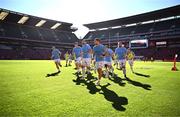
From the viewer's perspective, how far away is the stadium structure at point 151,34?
→ 56044mm

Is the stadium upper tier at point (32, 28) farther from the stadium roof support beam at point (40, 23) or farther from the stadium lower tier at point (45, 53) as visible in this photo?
the stadium lower tier at point (45, 53)

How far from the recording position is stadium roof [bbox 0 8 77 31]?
60.7 m

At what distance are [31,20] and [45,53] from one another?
42.4ft

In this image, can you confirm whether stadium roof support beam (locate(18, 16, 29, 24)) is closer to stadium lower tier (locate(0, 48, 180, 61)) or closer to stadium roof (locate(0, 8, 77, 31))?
stadium roof (locate(0, 8, 77, 31))

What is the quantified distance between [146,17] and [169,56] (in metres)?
16.8

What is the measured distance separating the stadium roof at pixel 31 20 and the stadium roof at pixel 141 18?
11035mm

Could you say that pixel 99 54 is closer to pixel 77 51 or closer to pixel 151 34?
pixel 77 51

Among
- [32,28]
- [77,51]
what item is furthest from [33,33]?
[77,51]

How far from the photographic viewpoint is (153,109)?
5.44 metres

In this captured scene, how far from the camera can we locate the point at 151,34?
2441 inches

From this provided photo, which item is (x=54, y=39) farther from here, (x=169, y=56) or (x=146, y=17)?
(x=169, y=56)

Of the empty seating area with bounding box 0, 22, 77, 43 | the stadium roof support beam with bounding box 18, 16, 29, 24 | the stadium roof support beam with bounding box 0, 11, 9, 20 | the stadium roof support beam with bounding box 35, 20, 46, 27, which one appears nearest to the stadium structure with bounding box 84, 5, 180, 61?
the empty seating area with bounding box 0, 22, 77, 43

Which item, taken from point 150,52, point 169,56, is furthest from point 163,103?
point 150,52

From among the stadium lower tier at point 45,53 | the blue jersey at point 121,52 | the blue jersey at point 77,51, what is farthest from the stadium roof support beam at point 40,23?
the blue jersey at point 121,52
